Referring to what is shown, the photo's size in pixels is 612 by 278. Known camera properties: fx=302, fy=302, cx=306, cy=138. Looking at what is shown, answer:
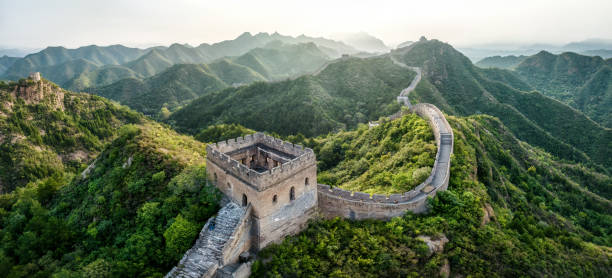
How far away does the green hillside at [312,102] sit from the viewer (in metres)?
72.6

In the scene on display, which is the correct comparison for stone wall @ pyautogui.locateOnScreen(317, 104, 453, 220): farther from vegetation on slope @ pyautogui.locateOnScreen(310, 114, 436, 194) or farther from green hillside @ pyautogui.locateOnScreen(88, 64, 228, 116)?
green hillside @ pyautogui.locateOnScreen(88, 64, 228, 116)

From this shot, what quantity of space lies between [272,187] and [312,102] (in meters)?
59.9

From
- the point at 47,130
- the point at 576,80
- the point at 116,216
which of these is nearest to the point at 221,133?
the point at 47,130

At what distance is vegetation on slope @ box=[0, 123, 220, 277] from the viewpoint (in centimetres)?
1912

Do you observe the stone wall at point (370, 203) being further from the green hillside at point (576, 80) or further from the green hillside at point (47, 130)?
the green hillside at point (576, 80)

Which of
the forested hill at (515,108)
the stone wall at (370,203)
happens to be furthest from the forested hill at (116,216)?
the forested hill at (515,108)

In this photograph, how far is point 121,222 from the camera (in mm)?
23000

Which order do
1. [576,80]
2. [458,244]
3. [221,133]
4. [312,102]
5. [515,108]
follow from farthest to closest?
[576,80]
[515,108]
[312,102]
[221,133]
[458,244]

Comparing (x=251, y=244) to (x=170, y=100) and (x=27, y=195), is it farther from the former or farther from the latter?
(x=170, y=100)

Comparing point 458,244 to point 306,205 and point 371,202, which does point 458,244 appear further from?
point 306,205

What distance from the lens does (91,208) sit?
2538 centimetres

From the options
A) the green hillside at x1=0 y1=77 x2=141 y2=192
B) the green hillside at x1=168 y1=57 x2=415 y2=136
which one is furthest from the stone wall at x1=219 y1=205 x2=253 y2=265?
the green hillside at x1=168 y1=57 x2=415 y2=136

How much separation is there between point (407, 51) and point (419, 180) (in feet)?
322

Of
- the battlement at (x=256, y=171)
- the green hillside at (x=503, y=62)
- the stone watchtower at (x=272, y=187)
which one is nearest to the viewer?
the battlement at (x=256, y=171)
